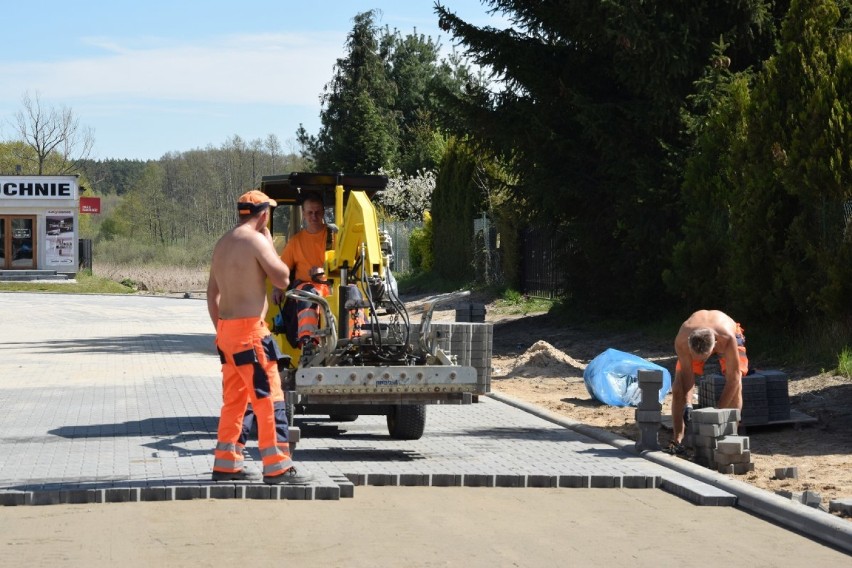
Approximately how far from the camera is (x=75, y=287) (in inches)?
2060

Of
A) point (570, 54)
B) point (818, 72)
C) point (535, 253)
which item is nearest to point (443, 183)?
point (535, 253)

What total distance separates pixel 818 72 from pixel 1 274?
44733 millimetres

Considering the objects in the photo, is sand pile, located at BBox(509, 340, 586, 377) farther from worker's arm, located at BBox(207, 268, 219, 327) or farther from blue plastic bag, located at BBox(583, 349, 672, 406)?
worker's arm, located at BBox(207, 268, 219, 327)

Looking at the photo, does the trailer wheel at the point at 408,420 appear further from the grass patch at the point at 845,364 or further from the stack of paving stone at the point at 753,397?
the grass patch at the point at 845,364

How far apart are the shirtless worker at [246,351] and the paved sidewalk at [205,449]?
23 centimetres

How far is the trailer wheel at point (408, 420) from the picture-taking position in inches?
460

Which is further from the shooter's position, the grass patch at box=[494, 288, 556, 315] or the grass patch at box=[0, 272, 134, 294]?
the grass patch at box=[0, 272, 134, 294]

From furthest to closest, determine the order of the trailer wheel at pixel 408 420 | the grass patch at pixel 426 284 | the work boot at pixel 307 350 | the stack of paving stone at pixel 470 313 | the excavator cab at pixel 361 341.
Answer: the grass patch at pixel 426 284 → the stack of paving stone at pixel 470 313 → the trailer wheel at pixel 408 420 → the work boot at pixel 307 350 → the excavator cab at pixel 361 341

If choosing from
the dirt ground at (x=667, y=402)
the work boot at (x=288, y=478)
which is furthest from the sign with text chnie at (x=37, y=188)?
the work boot at (x=288, y=478)

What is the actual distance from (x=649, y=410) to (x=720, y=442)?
0.85 metres

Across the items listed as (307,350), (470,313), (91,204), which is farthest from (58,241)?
(307,350)

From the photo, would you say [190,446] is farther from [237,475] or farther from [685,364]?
[685,364]

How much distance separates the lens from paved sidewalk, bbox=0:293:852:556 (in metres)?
9.02

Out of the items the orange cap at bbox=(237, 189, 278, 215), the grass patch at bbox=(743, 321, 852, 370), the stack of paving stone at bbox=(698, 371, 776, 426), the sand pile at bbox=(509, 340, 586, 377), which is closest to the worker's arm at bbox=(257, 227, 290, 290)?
the orange cap at bbox=(237, 189, 278, 215)
